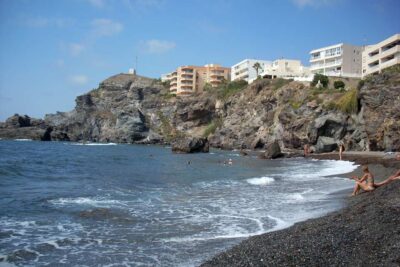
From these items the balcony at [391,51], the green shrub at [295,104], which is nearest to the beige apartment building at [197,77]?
the green shrub at [295,104]

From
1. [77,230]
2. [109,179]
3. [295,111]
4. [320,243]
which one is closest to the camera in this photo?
[320,243]

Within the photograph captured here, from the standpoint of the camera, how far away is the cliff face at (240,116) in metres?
51.2

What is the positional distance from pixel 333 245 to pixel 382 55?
70260 millimetres

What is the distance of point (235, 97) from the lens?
112 meters

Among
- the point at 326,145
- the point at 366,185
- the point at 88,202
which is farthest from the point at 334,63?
the point at 88,202

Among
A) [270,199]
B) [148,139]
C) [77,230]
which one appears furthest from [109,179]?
[148,139]

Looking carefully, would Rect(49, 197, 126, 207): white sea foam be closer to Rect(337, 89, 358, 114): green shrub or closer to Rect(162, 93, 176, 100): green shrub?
Rect(337, 89, 358, 114): green shrub

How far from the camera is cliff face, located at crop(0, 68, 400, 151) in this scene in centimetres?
5122

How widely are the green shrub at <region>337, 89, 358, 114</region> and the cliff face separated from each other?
320mm

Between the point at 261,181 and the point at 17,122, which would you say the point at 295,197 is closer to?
the point at 261,181

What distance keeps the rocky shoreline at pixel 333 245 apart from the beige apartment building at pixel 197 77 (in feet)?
443

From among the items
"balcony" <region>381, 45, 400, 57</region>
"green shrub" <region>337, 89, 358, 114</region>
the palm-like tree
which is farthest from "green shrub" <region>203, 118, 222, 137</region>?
"balcony" <region>381, 45, 400, 57</region>

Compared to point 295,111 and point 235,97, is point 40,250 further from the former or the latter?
point 235,97

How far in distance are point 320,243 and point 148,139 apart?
117793mm
